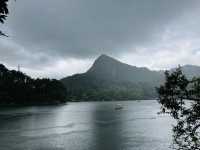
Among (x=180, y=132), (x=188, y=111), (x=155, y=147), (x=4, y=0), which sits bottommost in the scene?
(x=155, y=147)

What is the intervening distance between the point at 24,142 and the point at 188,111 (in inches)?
2360

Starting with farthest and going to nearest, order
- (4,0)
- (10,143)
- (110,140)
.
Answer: (110,140)
(10,143)
(4,0)

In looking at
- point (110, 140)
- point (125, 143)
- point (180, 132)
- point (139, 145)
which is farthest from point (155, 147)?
point (180, 132)

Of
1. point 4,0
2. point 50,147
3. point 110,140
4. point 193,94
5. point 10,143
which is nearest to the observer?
point 193,94

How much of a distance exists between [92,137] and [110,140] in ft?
21.5

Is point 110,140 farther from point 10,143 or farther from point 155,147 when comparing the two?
point 10,143

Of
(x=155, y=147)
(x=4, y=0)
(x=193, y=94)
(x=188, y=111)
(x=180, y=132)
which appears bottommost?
(x=155, y=147)

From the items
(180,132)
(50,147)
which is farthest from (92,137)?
(180,132)

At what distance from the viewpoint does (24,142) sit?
219 ft

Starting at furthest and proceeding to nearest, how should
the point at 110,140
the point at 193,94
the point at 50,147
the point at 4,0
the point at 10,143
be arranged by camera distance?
1. the point at 110,140
2. the point at 10,143
3. the point at 50,147
4. the point at 4,0
5. the point at 193,94

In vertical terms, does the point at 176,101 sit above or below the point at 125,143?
above

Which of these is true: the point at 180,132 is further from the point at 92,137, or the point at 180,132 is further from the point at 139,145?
the point at 92,137

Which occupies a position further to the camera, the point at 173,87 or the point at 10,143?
the point at 10,143

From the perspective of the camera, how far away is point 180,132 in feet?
43.2
